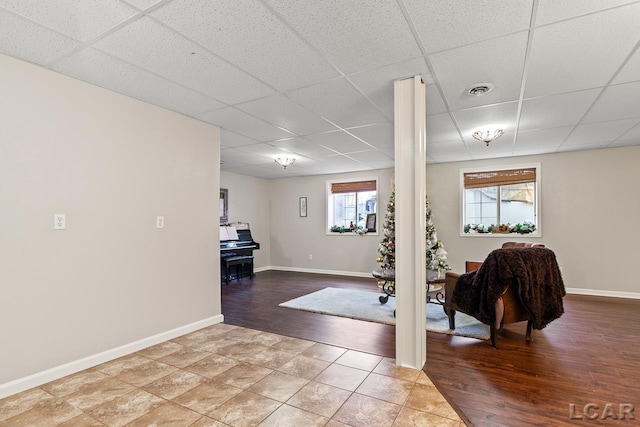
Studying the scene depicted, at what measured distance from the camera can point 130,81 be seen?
8.49 feet

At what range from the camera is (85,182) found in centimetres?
262

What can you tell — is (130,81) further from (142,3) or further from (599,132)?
(599,132)

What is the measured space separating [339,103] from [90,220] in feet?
7.76

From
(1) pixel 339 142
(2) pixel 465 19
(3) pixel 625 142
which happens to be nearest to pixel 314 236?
(1) pixel 339 142

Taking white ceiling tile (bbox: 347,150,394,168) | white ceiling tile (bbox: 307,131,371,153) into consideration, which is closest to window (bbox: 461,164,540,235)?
white ceiling tile (bbox: 347,150,394,168)

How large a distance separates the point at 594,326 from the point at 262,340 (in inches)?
142

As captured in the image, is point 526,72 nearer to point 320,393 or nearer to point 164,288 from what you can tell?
point 320,393

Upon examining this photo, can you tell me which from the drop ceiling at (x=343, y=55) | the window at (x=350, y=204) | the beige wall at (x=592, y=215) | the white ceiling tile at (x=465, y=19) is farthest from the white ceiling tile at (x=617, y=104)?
the window at (x=350, y=204)

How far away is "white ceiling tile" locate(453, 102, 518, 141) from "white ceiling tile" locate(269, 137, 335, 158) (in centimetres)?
194

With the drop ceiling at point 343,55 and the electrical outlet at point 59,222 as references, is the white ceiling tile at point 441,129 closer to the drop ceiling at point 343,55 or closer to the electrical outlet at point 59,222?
the drop ceiling at point 343,55

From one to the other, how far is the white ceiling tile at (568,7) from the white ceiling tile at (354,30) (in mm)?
679

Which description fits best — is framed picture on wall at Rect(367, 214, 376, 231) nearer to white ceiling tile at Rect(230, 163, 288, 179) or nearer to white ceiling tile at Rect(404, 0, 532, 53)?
white ceiling tile at Rect(230, 163, 288, 179)

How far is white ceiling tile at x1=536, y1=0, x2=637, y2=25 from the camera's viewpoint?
1673 millimetres

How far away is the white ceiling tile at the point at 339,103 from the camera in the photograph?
2.75 meters
